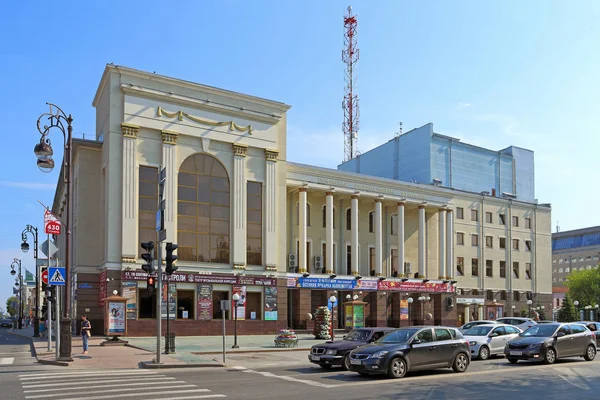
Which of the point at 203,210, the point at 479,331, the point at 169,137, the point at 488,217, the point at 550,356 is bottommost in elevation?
the point at 550,356

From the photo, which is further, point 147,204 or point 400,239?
point 400,239

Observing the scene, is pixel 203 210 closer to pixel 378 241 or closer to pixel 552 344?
pixel 378 241

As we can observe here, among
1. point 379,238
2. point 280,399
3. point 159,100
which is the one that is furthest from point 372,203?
point 280,399

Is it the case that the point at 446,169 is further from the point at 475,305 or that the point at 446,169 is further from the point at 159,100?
the point at 159,100

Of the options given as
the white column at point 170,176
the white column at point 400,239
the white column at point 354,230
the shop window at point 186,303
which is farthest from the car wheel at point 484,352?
the white column at point 400,239

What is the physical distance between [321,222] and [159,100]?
18.9 m

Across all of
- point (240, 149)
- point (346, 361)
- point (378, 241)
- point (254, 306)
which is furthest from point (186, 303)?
point (346, 361)

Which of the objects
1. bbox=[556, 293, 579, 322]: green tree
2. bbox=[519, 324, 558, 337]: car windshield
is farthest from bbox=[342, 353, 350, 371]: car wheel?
bbox=[556, 293, 579, 322]: green tree

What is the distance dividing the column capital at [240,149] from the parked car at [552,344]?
1031 inches

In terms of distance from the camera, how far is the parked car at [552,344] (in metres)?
21.3

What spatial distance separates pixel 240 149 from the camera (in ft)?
146

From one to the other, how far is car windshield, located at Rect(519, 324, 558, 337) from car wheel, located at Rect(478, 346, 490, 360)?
5.97 ft

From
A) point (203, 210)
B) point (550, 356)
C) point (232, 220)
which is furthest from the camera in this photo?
point (232, 220)

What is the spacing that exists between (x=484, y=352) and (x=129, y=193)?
24.9 m
